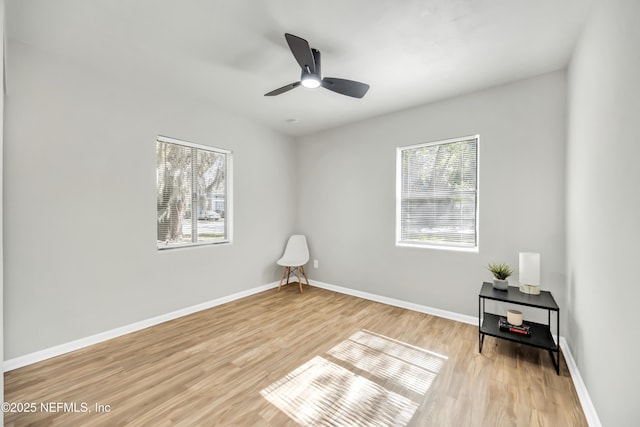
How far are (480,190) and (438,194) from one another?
502mm

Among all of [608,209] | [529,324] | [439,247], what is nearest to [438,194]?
[439,247]

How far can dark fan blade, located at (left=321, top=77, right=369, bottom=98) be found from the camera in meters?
2.45

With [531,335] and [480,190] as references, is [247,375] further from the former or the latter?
[480,190]

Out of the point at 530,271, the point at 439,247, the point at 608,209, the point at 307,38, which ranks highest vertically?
the point at 307,38

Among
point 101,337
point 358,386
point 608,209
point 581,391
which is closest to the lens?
point 608,209

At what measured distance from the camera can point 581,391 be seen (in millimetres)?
1934

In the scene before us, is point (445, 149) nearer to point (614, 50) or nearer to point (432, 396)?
point (614, 50)

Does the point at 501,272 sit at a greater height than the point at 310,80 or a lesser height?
lesser

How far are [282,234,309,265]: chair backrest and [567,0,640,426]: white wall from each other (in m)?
3.42

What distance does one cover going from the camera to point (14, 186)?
7.50ft

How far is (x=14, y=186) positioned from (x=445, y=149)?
435 cm

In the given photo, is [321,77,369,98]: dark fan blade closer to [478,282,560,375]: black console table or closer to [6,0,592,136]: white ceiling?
[6,0,592,136]: white ceiling

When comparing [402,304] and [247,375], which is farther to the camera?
[402,304]

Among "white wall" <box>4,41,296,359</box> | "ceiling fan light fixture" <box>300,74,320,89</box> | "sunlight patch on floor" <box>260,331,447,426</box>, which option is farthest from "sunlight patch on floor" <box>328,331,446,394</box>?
"ceiling fan light fixture" <box>300,74,320,89</box>
